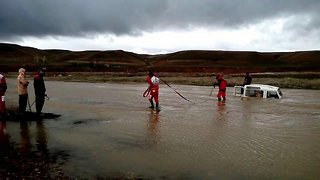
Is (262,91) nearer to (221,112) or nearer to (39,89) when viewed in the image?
(221,112)

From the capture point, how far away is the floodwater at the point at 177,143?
309 inches

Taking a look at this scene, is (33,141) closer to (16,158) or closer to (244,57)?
(16,158)

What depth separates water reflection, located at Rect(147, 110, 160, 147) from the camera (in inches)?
415

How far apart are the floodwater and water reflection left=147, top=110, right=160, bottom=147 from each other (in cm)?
3

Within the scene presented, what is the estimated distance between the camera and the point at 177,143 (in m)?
10.3

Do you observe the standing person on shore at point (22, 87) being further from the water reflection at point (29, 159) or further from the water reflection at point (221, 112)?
the water reflection at point (221, 112)

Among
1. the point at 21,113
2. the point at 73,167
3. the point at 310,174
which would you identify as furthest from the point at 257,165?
the point at 21,113

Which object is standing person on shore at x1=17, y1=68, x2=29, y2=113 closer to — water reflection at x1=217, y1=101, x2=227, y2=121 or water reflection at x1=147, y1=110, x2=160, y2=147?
water reflection at x1=147, y1=110, x2=160, y2=147

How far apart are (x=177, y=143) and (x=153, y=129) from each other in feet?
7.17

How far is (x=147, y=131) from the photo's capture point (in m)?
12.1

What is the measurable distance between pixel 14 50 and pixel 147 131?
129 meters

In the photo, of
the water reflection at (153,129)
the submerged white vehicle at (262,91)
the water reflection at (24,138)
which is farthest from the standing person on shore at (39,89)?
the submerged white vehicle at (262,91)

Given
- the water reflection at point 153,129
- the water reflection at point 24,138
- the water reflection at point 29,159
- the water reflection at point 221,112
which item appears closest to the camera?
the water reflection at point 29,159

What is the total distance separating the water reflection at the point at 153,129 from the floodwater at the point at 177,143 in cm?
3
